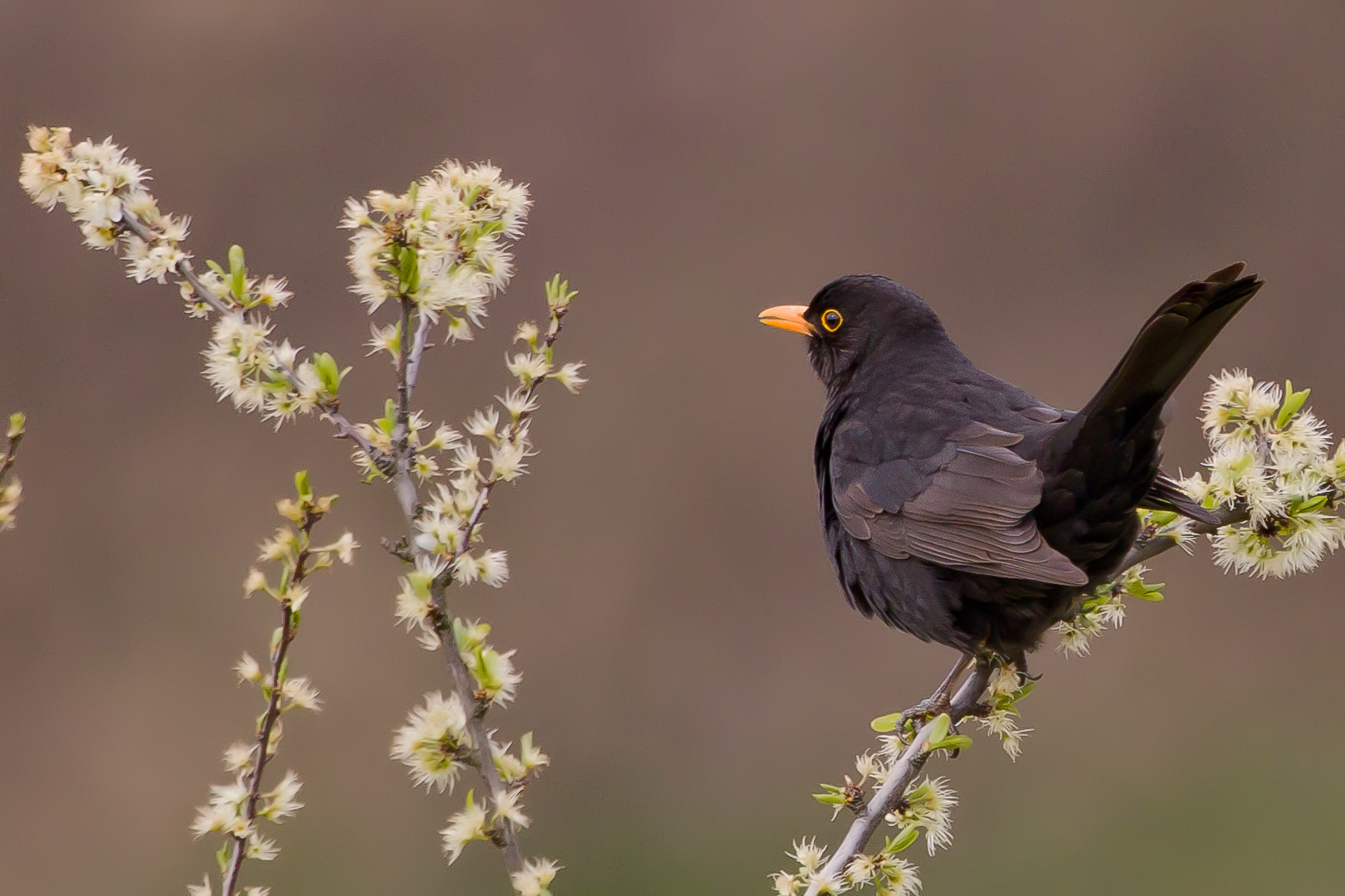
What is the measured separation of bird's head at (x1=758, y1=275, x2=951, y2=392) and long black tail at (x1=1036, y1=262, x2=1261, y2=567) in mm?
846

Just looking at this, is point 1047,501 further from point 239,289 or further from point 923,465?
point 239,289

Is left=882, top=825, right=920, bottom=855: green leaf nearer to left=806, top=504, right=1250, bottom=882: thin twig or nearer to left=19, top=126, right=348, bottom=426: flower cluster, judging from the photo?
left=806, top=504, right=1250, bottom=882: thin twig

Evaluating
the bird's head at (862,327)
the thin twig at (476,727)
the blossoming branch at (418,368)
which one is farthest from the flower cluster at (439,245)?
the bird's head at (862,327)

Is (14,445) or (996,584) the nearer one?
(14,445)

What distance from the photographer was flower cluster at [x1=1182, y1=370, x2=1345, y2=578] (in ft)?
7.14

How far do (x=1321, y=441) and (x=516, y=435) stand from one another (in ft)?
5.07

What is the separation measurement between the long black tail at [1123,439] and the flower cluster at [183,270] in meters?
1.59

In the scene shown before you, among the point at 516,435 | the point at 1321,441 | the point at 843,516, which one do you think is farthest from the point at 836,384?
the point at 516,435

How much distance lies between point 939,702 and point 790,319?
4.52 feet

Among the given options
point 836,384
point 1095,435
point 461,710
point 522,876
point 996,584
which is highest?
point 836,384

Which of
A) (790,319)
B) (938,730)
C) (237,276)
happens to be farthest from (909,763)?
(790,319)

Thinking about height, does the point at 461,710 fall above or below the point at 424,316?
below

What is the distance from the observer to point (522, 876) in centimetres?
133

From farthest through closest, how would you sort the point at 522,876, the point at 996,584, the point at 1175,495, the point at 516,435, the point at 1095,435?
the point at 996,584
the point at 1095,435
the point at 1175,495
the point at 516,435
the point at 522,876
